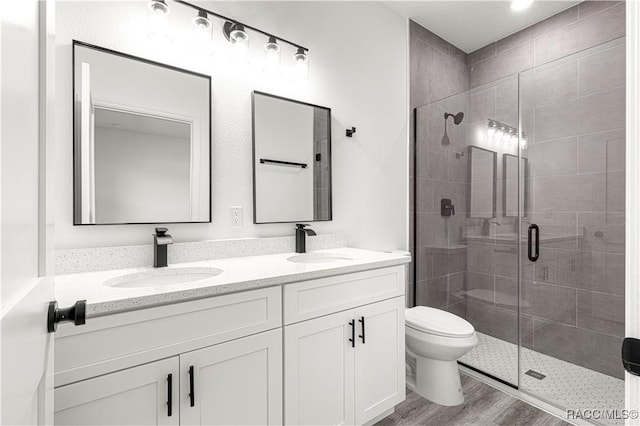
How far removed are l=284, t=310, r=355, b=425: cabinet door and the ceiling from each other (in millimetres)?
2341

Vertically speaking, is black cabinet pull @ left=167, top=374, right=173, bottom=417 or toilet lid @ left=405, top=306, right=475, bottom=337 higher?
black cabinet pull @ left=167, top=374, right=173, bottom=417

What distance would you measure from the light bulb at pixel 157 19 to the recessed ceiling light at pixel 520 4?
232 centimetres

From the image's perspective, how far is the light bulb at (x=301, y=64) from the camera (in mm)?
1939

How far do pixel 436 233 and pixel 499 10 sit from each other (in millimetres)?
1778

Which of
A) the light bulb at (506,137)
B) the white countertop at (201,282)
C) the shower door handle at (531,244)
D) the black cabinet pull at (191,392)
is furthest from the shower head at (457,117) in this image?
the black cabinet pull at (191,392)

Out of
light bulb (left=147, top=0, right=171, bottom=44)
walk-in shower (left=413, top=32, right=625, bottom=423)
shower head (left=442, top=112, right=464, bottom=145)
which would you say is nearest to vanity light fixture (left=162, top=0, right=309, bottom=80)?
light bulb (left=147, top=0, right=171, bottom=44)

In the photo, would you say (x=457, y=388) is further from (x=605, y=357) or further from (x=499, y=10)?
(x=499, y=10)

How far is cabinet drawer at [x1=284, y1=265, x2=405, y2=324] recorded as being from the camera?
4.39ft

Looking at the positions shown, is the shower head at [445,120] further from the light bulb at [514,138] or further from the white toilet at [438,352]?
the white toilet at [438,352]

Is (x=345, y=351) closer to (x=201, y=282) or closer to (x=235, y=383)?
(x=235, y=383)

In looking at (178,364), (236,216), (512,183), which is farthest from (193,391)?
(512,183)

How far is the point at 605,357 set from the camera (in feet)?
6.77

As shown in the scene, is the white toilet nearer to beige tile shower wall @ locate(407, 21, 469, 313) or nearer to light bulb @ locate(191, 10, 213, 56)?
beige tile shower wall @ locate(407, 21, 469, 313)

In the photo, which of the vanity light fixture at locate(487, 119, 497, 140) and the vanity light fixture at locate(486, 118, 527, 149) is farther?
the vanity light fixture at locate(487, 119, 497, 140)
